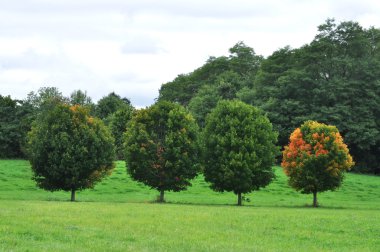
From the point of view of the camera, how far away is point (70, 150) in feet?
140

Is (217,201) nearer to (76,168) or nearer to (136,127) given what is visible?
(136,127)

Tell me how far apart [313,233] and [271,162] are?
22.7 metres

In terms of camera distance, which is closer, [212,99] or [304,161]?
[304,161]

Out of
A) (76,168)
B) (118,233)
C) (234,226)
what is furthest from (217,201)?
(118,233)

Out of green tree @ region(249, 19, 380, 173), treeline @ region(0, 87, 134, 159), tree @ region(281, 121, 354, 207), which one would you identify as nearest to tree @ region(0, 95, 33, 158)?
treeline @ region(0, 87, 134, 159)

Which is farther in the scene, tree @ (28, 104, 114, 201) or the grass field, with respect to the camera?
tree @ (28, 104, 114, 201)

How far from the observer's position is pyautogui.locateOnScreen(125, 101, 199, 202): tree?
4412cm

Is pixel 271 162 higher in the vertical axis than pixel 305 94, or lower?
lower

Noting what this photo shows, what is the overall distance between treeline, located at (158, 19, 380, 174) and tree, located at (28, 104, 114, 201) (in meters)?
42.8

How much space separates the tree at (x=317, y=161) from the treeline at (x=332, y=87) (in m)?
34.6

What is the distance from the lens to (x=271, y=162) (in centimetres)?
4531

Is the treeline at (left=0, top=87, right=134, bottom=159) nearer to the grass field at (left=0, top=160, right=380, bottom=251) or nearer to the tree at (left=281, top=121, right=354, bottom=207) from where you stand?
the tree at (left=281, top=121, right=354, bottom=207)

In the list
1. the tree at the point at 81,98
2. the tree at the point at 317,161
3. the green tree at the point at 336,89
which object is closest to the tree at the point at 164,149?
the tree at the point at 317,161

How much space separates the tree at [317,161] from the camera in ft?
149
